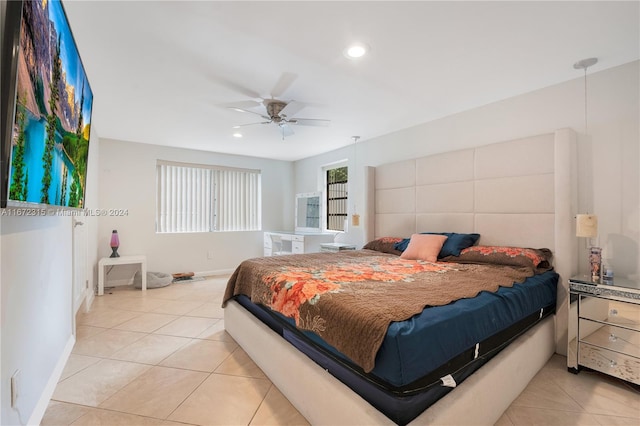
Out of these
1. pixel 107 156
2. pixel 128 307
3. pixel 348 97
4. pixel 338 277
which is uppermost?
pixel 348 97

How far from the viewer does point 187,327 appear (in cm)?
299

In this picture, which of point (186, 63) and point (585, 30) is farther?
point (186, 63)

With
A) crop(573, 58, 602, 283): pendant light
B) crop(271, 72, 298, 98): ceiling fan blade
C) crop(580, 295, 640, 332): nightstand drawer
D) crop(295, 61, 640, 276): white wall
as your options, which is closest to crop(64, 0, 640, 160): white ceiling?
crop(271, 72, 298, 98): ceiling fan blade

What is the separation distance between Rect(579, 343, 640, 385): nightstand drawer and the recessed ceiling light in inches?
105

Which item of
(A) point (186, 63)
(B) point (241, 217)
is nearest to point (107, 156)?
(B) point (241, 217)

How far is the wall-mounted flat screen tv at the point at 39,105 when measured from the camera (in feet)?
3.05

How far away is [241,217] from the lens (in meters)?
5.99

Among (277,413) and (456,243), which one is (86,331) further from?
(456,243)

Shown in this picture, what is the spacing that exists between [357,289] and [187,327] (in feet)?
6.98

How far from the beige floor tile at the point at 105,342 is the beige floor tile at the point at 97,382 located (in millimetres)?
212

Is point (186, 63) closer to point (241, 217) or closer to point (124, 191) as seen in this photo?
point (124, 191)

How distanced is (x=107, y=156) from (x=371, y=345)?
201 inches

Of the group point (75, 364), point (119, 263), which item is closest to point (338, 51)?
→ point (75, 364)

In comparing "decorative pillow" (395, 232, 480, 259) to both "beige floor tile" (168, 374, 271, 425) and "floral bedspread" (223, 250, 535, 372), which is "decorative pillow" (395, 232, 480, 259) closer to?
"floral bedspread" (223, 250, 535, 372)
